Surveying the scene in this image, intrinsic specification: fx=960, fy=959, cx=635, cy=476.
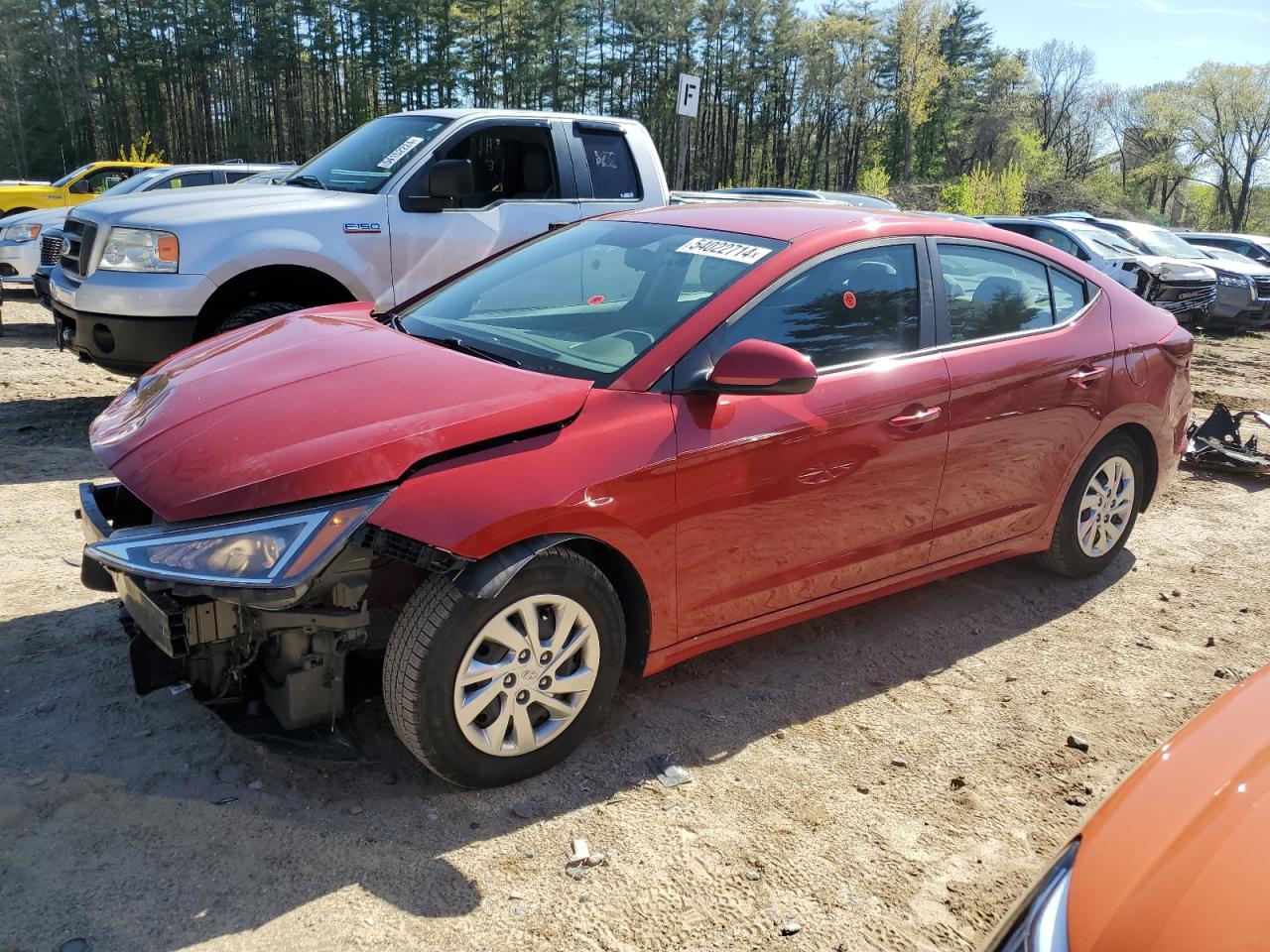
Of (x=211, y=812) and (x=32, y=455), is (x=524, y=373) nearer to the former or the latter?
(x=211, y=812)

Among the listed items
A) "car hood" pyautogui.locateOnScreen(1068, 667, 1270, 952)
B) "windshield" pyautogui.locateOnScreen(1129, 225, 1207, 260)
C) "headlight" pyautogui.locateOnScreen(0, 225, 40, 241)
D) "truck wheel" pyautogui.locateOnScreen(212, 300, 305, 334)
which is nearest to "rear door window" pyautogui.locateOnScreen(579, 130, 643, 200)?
"truck wheel" pyautogui.locateOnScreen(212, 300, 305, 334)

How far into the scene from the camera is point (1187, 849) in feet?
5.06

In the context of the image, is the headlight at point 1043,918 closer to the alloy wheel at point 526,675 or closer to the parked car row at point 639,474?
the parked car row at point 639,474

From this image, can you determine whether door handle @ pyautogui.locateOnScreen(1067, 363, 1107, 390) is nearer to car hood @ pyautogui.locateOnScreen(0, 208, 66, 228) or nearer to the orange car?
the orange car

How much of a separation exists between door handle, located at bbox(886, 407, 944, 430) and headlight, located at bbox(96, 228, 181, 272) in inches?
174

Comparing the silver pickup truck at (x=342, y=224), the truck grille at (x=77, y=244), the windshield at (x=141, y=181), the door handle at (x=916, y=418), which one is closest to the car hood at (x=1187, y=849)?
the door handle at (x=916, y=418)

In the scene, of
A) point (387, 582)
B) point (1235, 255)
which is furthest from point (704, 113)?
point (387, 582)

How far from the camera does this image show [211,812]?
266 centimetres

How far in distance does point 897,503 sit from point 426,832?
6.59 feet

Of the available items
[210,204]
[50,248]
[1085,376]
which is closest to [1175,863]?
[1085,376]

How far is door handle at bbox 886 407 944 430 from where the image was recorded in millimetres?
3475

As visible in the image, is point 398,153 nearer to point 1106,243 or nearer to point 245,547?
point 245,547

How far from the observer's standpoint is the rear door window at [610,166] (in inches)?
277

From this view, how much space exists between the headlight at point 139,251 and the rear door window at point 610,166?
2.86 meters
